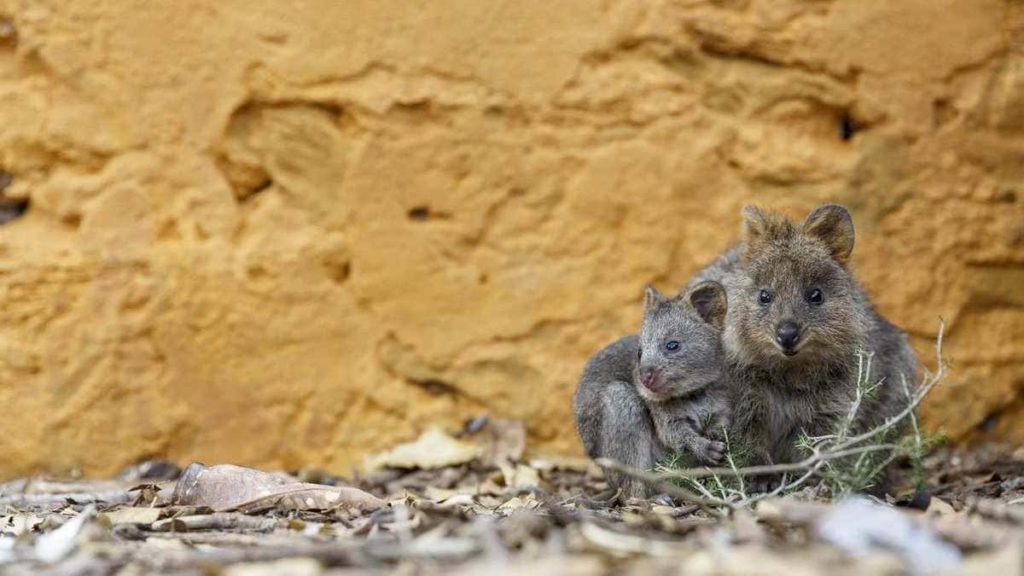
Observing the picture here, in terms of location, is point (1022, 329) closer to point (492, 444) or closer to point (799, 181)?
point (799, 181)

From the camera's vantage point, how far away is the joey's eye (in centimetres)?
726

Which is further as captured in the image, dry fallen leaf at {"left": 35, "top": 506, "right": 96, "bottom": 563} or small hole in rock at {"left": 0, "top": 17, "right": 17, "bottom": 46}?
small hole in rock at {"left": 0, "top": 17, "right": 17, "bottom": 46}

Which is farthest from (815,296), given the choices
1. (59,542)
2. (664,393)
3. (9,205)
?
(9,205)

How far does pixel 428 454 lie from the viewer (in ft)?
27.9

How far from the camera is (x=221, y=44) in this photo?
8.29 metres

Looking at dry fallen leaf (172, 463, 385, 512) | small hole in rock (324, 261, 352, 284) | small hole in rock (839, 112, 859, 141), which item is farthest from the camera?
small hole in rock (839, 112, 859, 141)

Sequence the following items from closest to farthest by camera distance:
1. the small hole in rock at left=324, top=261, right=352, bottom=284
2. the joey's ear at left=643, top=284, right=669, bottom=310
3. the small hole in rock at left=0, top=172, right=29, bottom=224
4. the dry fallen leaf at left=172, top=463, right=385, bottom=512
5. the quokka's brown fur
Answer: the dry fallen leaf at left=172, top=463, right=385, bottom=512, the quokka's brown fur, the joey's ear at left=643, top=284, right=669, bottom=310, the small hole in rock at left=0, top=172, right=29, bottom=224, the small hole in rock at left=324, top=261, right=352, bottom=284

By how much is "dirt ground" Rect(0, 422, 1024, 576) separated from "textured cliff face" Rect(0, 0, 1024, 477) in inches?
24.6

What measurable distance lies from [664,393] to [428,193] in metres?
2.39

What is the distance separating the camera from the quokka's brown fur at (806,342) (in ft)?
23.7

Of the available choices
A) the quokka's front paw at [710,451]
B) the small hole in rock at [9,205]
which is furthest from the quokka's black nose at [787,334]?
the small hole in rock at [9,205]

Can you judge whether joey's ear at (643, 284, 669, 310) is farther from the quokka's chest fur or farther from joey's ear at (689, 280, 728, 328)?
the quokka's chest fur

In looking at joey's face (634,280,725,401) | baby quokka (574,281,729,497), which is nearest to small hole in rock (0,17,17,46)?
baby quokka (574,281,729,497)

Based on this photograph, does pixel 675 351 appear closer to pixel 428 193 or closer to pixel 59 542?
pixel 428 193
